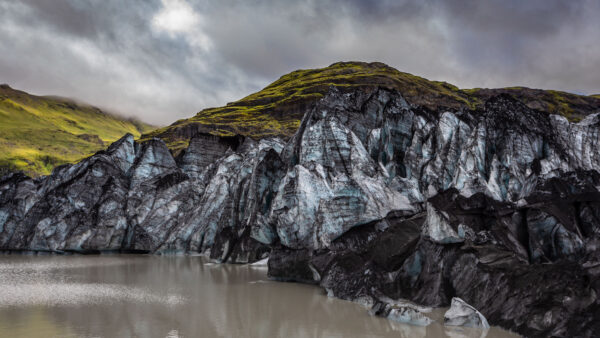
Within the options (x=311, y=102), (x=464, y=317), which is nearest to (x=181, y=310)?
(x=464, y=317)

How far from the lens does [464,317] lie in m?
15.9

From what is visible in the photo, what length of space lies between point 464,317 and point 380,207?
51.6 feet

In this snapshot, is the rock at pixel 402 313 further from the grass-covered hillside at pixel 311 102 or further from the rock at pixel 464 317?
the grass-covered hillside at pixel 311 102

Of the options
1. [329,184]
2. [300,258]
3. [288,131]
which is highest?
[288,131]

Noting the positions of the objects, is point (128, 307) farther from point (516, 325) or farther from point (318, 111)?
point (318, 111)

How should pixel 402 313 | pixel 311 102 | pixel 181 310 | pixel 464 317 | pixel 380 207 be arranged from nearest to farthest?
pixel 464 317
pixel 402 313
pixel 181 310
pixel 380 207
pixel 311 102

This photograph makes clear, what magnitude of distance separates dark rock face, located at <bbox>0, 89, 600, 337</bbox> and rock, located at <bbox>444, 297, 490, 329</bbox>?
575 mm

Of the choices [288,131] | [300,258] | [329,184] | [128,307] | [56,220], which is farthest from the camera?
[288,131]

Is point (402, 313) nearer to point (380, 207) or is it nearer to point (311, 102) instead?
point (380, 207)

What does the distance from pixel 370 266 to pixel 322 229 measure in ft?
25.2

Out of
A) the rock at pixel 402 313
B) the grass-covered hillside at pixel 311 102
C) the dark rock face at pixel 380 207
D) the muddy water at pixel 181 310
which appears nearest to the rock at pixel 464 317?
the muddy water at pixel 181 310

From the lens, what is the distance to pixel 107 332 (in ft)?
51.6

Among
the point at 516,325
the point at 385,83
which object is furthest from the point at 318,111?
the point at 385,83

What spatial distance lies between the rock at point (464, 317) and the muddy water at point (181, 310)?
0.45 m
